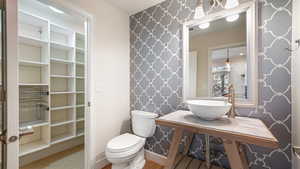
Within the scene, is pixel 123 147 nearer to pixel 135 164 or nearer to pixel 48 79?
pixel 135 164

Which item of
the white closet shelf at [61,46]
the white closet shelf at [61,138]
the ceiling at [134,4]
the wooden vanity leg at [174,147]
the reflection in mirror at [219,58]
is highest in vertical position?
the ceiling at [134,4]

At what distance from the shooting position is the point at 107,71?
194 cm

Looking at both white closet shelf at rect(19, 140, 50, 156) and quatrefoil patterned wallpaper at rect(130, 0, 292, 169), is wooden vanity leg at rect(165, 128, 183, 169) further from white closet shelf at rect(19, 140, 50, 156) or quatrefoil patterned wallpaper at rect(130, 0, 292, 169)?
white closet shelf at rect(19, 140, 50, 156)

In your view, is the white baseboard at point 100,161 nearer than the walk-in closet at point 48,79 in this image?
Yes

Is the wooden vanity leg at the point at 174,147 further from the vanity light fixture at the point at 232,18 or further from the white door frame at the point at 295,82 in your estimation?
the vanity light fixture at the point at 232,18

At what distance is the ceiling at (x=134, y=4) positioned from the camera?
1926 millimetres

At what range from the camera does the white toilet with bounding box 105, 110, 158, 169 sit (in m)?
1.49

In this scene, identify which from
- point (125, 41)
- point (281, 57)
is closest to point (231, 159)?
point (281, 57)

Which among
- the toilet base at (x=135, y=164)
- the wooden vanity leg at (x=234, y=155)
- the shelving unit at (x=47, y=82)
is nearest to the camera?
the wooden vanity leg at (x=234, y=155)

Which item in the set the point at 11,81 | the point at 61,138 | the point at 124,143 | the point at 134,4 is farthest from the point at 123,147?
the point at 134,4

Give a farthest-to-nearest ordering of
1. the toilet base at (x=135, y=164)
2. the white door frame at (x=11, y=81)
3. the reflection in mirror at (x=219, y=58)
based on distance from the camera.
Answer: the toilet base at (x=135, y=164)
the reflection in mirror at (x=219, y=58)
the white door frame at (x=11, y=81)

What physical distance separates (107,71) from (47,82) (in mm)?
1001

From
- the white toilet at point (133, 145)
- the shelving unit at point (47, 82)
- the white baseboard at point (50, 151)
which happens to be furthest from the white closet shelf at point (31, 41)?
the white toilet at point (133, 145)

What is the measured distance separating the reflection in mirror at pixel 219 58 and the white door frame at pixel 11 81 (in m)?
1.62
